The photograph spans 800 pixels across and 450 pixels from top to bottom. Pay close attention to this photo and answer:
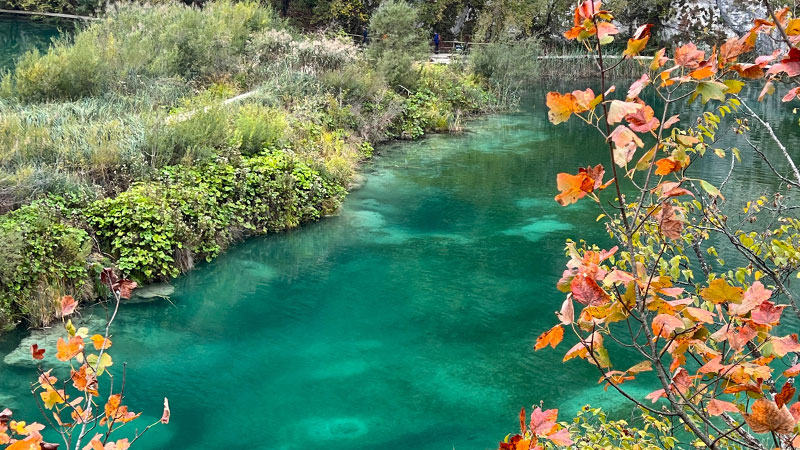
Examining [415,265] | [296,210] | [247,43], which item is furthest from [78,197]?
[247,43]

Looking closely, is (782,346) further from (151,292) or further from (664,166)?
(151,292)

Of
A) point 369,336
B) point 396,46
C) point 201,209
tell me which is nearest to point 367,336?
point 369,336

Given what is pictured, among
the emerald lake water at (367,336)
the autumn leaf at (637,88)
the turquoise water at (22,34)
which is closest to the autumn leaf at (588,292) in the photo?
the autumn leaf at (637,88)

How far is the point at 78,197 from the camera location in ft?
31.2

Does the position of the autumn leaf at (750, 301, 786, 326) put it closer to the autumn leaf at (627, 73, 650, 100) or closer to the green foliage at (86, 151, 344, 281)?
the autumn leaf at (627, 73, 650, 100)

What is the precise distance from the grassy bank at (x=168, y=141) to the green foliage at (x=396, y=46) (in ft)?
1.75

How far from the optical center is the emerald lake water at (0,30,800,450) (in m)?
6.86

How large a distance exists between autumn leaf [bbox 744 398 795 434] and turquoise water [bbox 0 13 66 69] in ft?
91.0

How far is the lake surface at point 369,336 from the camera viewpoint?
270 inches

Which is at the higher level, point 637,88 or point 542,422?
point 637,88

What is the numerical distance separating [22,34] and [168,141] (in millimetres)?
27127

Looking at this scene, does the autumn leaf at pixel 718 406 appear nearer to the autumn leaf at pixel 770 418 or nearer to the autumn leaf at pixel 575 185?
the autumn leaf at pixel 770 418

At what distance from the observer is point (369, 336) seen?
858 cm

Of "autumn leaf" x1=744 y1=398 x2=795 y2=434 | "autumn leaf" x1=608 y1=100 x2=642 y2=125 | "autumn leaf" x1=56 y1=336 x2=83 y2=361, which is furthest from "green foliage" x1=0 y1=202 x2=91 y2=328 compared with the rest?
"autumn leaf" x1=744 y1=398 x2=795 y2=434
